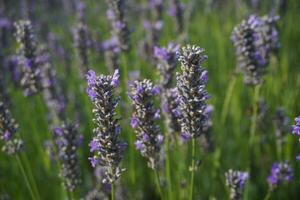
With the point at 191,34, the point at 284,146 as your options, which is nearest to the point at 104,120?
the point at 284,146

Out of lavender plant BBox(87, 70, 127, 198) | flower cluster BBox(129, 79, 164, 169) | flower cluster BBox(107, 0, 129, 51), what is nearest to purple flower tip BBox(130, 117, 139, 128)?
flower cluster BBox(129, 79, 164, 169)

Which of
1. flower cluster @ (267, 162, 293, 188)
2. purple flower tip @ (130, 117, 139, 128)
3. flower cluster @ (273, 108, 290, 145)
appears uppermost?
flower cluster @ (273, 108, 290, 145)

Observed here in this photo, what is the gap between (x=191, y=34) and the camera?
24.2 ft

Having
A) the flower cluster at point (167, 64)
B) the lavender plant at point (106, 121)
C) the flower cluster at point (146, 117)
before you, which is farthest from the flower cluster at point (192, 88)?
the flower cluster at point (167, 64)

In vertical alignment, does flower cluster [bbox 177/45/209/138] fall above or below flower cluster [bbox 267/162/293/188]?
above

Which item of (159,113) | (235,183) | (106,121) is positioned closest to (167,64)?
(159,113)

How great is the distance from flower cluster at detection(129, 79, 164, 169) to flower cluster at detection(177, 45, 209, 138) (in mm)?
181

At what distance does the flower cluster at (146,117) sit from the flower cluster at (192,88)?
18 cm

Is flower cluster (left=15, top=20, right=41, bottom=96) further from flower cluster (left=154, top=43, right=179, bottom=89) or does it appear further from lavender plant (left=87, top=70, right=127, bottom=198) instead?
lavender plant (left=87, top=70, right=127, bottom=198)

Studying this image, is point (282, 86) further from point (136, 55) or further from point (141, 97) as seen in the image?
point (141, 97)

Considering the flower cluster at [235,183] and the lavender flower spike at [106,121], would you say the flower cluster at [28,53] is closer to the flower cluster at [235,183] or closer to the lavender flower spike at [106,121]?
the lavender flower spike at [106,121]

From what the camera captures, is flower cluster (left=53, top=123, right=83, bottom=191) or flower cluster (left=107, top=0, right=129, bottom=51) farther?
flower cluster (left=107, top=0, right=129, bottom=51)

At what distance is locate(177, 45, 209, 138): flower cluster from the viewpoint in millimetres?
2402

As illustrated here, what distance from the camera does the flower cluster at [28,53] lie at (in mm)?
3633
